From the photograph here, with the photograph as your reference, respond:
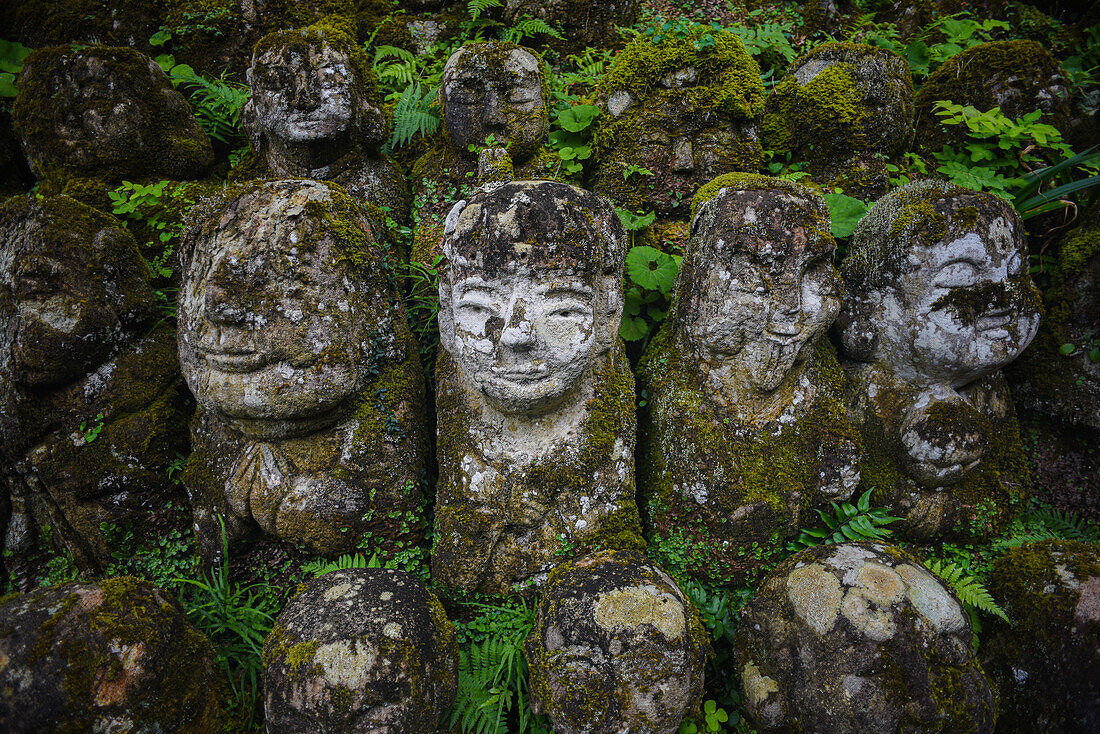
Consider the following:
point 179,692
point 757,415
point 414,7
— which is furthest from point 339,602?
point 414,7

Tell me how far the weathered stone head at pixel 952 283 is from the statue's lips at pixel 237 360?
354cm

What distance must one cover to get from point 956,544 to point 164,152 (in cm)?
630

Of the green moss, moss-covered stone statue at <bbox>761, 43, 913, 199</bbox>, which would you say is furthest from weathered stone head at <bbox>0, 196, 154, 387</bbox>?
moss-covered stone statue at <bbox>761, 43, 913, 199</bbox>

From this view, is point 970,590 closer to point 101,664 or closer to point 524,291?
point 524,291

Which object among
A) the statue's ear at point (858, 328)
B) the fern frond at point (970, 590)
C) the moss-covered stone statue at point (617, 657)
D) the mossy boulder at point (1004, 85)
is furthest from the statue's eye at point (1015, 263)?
the moss-covered stone statue at point (617, 657)

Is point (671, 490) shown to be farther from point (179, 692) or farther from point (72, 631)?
point (72, 631)

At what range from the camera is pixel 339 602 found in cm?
254

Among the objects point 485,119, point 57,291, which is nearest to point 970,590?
point 485,119

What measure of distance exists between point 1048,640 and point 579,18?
20.6 ft

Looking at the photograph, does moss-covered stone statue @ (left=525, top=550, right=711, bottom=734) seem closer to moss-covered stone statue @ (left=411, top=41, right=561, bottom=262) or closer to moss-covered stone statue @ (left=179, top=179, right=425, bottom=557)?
moss-covered stone statue @ (left=179, top=179, right=425, bottom=557)

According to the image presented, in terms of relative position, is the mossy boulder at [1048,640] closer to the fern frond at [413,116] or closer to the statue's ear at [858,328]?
the statue's ear at [858,328]

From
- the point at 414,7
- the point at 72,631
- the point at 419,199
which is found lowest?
the point at 72,631

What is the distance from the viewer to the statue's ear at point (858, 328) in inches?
132

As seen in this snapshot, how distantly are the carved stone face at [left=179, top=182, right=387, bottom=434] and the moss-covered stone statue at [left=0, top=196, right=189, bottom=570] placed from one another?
633 millimetres
